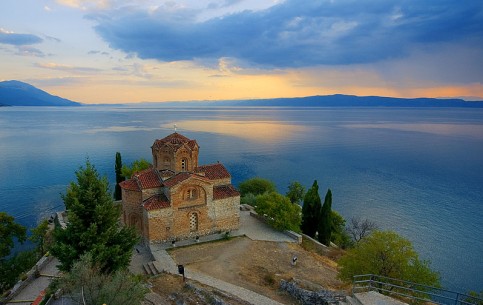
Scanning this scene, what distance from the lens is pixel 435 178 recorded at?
62.4 m

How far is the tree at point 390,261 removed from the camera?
16328mm

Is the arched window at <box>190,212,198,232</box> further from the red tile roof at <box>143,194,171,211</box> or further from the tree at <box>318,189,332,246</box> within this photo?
the tree at <box>318,189,332,246</box>

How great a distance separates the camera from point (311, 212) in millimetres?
34188

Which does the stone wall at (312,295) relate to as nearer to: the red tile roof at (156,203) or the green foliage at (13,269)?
the red tile roof at (156,203)

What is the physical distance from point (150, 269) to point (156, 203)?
5.16 metres

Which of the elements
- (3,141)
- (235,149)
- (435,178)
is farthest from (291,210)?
(3,141)

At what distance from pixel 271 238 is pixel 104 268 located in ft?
48.1

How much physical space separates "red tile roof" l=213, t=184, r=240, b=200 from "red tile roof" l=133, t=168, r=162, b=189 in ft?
15.7

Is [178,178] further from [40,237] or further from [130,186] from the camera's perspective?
[40,237]

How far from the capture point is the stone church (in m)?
25.6

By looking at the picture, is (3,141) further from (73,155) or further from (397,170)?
(397,170)

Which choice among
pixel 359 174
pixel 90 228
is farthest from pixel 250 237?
pixel 359 174

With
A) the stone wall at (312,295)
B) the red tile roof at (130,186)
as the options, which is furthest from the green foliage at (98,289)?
the red tile roof at (130,186)

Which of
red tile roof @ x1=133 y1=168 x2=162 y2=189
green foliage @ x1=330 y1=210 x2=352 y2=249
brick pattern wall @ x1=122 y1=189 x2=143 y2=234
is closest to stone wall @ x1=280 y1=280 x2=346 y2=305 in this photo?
red tile roof @ x1=133 y1=168 x2=162 y2=189
